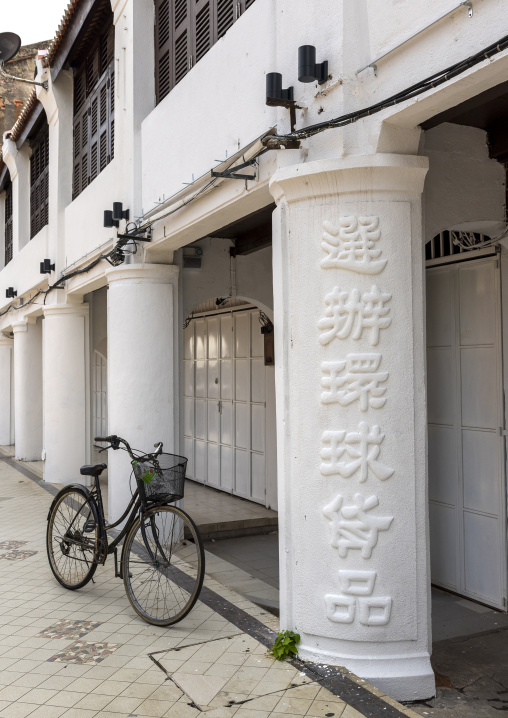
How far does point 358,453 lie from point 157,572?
81.9 inches

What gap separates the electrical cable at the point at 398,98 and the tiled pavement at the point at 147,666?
132 inches

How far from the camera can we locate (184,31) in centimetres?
741

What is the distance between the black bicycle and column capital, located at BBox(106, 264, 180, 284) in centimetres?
269

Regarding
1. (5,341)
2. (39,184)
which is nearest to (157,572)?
(39,184)

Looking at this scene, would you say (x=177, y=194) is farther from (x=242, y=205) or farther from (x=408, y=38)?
(x=408, y=38)

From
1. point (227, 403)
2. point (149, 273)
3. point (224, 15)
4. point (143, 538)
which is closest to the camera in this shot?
point (143, 538)

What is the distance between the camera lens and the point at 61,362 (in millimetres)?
12336

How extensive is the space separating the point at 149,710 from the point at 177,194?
4.48 meters

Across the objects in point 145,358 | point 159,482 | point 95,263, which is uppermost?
point 95,263

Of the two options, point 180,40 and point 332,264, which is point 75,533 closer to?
point 332,264

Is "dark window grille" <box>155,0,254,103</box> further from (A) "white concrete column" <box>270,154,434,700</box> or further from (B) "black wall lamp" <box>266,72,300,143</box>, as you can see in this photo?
(A) "white concrete column" <box>270,154,434,700</box>

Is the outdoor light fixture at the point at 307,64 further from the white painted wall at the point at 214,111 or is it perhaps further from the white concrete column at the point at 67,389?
the white concrete column at the point at 67,389

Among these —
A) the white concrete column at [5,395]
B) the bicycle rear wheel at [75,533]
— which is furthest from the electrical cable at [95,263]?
the white concrete column at [5,395]

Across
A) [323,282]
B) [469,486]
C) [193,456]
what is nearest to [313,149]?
[323,282]
